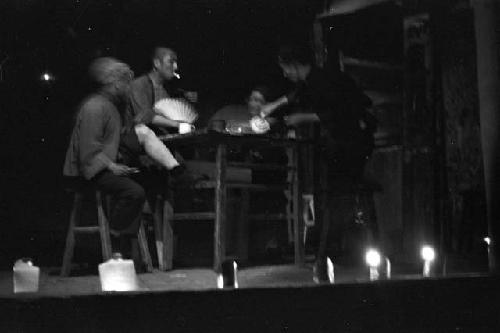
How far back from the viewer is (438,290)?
10.5ft

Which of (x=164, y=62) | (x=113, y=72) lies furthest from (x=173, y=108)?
(x=113, y=72)

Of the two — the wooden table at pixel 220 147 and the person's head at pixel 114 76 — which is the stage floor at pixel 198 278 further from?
the person's head at pixel 114 76

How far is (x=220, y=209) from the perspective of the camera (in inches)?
215

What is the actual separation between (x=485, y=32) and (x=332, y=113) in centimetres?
195

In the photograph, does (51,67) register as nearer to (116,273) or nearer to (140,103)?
(140,103)

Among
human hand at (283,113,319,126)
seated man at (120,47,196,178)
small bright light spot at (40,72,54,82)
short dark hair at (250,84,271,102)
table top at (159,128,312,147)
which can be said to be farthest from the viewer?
small bright light spot at (40,72,54,82)

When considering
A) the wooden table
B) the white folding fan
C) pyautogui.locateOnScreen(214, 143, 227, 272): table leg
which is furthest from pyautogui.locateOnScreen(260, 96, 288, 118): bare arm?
pyautogui.locateOnScreen(214, 143, 227, 272): table leg

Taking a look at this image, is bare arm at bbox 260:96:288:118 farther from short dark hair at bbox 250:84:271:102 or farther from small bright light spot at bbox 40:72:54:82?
small bright light spot at bbox 40:72:54:82

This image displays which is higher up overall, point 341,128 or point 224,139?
point 341,128

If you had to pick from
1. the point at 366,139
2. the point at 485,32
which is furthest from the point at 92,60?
the point at 485,32

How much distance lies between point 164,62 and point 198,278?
7.48ft

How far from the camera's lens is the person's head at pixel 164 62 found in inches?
249

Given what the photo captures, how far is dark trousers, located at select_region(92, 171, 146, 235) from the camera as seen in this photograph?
541 centimetres

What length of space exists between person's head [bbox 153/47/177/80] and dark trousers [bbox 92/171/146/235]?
1388mm
